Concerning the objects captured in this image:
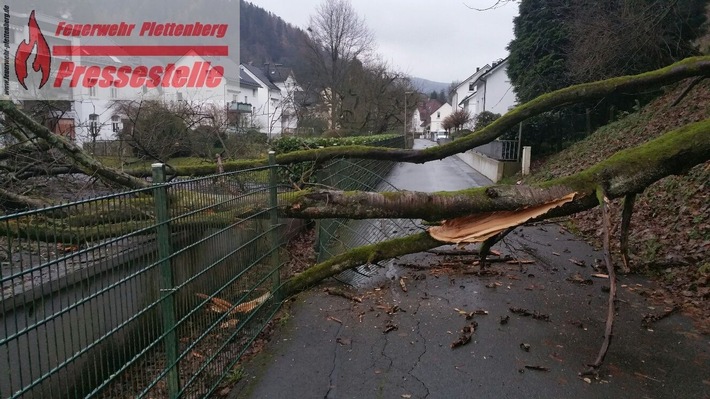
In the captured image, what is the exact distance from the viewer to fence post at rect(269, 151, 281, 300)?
4.96 metres

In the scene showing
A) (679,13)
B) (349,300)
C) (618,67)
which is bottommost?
(349,300)

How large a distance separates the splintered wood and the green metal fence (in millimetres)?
1961

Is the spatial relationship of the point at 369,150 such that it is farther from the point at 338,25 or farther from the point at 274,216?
the point at 338,25

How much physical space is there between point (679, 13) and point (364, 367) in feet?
53.6

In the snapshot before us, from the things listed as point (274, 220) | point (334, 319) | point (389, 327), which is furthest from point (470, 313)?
point (274, 220)

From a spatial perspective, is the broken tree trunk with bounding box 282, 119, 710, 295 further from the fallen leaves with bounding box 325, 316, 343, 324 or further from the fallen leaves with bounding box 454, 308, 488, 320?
the fallen leaves with bounding box 325, 316, 343, 324

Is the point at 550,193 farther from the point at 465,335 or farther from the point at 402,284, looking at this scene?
the point at 402,284

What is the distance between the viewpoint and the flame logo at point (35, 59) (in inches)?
366

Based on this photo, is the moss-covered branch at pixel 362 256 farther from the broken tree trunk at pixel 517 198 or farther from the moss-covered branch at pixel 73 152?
the moss-covered branch at pixel 73 152

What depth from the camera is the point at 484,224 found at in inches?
191

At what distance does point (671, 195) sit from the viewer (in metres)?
8.12

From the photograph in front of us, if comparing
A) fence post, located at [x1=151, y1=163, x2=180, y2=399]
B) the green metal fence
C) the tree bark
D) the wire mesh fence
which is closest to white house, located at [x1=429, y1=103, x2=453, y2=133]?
the wire mesh fence

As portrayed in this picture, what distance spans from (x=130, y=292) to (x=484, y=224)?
3.37m

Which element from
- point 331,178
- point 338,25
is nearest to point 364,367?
point 331,178
